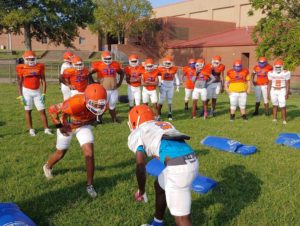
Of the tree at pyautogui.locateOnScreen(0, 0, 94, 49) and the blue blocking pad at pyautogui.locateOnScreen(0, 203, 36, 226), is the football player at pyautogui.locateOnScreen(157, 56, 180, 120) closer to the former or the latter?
the blue blocking pad at pyautogui.locateOnScreen(0, 203, 36, 226)

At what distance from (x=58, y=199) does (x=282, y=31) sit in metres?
10.9

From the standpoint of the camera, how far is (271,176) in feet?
20.1

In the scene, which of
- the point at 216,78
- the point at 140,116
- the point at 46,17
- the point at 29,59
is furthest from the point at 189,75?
the point at 46,17

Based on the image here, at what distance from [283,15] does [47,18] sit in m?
22.0

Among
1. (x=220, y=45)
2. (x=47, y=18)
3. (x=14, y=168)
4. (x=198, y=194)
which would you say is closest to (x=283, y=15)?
(x=198, y=194)

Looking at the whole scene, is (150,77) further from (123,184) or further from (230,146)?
(123,184)

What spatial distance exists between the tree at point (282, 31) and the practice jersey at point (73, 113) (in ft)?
27.7

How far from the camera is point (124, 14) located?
46.3m

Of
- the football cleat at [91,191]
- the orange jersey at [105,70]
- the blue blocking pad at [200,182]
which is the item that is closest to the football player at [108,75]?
the orange jersey at [105,70]

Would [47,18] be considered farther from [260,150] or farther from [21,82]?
[260,150]

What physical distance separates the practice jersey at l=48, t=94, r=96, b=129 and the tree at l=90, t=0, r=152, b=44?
4178 centimetres

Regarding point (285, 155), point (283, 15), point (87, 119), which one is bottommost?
point (285, 155)

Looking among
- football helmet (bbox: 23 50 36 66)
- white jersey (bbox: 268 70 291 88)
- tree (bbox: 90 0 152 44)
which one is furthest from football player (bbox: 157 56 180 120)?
tree (bbox: 90 0 152 44)

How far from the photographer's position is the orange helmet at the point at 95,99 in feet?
15.3
